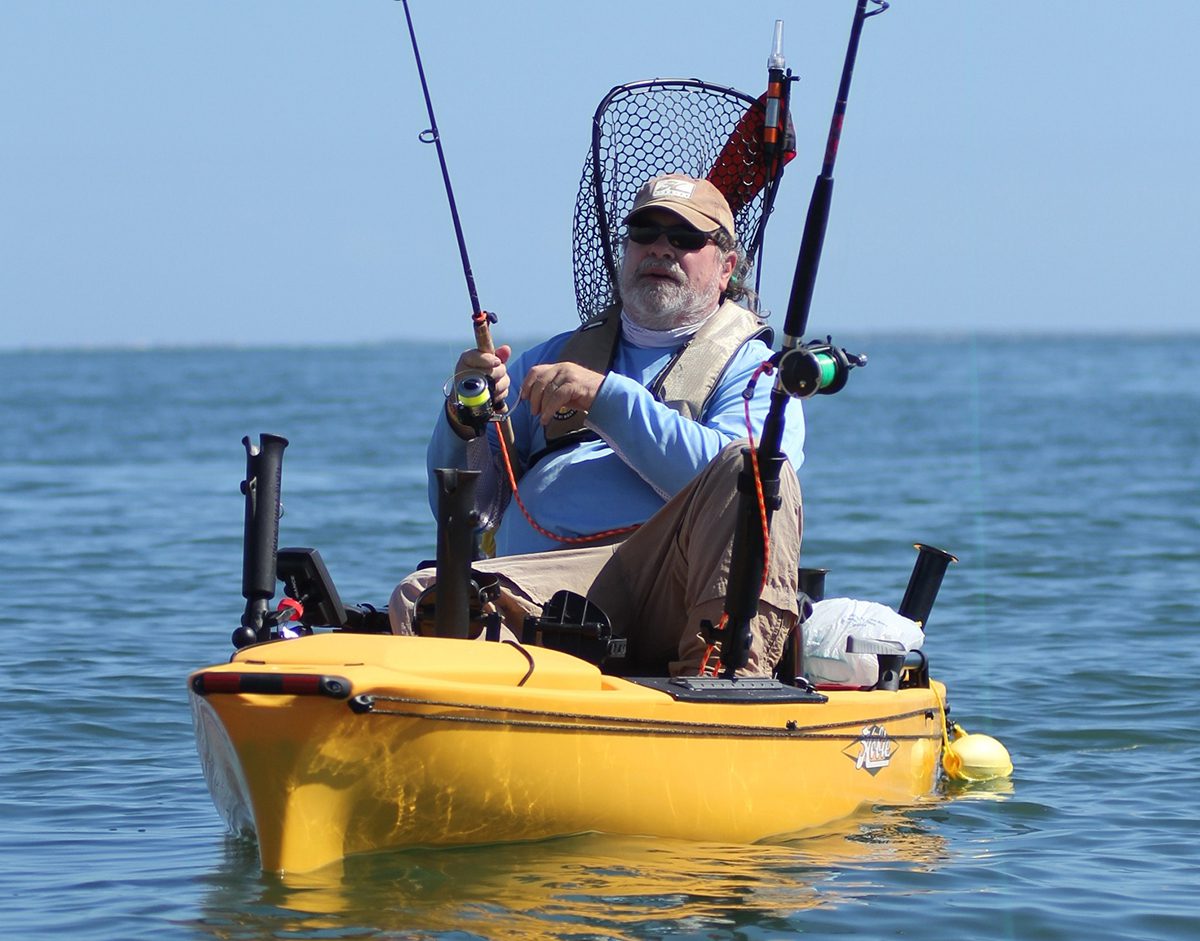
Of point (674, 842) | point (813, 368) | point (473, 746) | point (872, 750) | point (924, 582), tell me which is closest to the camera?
point (473, 746)

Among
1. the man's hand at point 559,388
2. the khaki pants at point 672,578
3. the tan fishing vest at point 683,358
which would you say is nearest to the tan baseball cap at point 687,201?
the tan fishing vest at point 683,358

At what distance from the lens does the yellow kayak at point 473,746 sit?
169 inches

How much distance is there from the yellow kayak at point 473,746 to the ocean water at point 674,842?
0.45 ft

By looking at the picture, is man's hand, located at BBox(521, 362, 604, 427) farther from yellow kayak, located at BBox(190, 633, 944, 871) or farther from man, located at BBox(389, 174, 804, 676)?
yellow kayak, located at BBox(190, 633, 944, 871)

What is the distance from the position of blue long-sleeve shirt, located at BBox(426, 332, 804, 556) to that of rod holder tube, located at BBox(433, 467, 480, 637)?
2.17 feet

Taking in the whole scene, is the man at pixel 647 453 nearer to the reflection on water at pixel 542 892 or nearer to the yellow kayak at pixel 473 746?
the yellow kayak at pixel 473 746

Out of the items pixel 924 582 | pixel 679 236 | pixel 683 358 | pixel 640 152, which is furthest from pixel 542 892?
pixel 640 152

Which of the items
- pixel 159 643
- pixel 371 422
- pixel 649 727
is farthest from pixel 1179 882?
pixel 371 422

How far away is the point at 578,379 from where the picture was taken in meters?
5.20

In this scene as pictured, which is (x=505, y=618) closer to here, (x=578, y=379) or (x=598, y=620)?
(x=598, y=620)

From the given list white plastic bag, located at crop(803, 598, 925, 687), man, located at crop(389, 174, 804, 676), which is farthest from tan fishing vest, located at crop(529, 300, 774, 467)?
white plastic bag, located at crop(803, 598, 925, 687)

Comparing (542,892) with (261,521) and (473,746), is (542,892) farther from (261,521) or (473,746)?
(261,521)

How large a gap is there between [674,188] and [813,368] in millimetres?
1264

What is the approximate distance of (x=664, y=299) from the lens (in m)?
5.67
